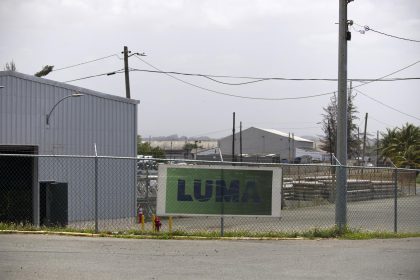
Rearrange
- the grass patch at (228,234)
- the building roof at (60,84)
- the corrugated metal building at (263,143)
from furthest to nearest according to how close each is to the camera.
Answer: the corrugated metal building at (263,143) < the building roof at (60,84) < the grass patch at (228,234)

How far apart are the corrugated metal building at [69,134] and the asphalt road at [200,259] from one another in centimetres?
806

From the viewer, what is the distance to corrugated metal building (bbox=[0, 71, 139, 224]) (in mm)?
20766

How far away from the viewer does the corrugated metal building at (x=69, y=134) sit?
20766 mm

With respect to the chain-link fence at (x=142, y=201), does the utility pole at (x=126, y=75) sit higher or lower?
higher

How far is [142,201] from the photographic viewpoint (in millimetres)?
22641

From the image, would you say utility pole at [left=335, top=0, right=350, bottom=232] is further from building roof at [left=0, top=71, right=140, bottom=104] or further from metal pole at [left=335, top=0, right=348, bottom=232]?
building roof at [left=0, top=71, right=140, bottom=104]

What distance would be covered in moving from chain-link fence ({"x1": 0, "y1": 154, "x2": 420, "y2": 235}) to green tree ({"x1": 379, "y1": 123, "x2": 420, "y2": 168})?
29.3 metres

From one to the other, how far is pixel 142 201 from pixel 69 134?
3980 millimetres

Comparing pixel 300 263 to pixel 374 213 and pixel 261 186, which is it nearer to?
pixel 261 186

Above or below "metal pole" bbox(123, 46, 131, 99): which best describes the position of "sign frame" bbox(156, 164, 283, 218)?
below

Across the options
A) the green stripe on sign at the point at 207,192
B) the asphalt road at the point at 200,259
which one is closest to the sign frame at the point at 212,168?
the green stripe on sign at the point at 207,192

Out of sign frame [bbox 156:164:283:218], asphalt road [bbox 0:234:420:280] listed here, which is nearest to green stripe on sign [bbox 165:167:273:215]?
sign frame [bbox 156:164:283:218]

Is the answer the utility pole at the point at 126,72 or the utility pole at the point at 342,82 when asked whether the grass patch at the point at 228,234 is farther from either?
the utility pole at the point at 126,72

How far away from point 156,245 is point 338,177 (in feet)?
16.3
